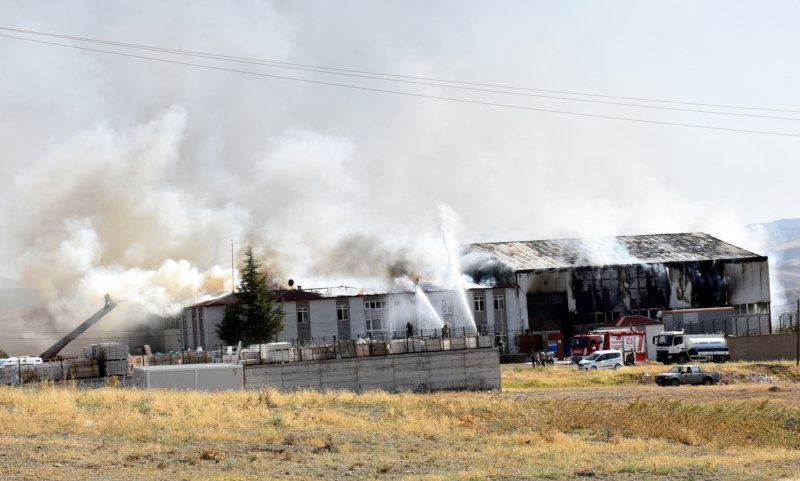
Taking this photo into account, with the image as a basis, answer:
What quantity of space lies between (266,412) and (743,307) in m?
70.5

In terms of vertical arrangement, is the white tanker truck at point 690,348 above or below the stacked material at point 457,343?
below

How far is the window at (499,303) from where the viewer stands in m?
89.1

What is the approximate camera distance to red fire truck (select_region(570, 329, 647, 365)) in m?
75.2

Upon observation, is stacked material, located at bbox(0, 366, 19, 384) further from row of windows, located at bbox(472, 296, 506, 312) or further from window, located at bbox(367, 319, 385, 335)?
row of windows, located at bbox(472, 296, 506, 312)

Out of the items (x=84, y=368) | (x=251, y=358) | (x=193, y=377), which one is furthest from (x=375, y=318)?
(x=193, y=377)

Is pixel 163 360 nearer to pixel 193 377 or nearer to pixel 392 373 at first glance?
pixel 193 377

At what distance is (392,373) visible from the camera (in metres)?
52.3

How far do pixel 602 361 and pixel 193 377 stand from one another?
34.2 meters

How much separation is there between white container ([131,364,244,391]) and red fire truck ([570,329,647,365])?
113ft

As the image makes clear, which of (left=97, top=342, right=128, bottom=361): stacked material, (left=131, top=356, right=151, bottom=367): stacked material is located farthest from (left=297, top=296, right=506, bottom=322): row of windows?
(left=97, top=342, right=128, bottom=361): stacked material

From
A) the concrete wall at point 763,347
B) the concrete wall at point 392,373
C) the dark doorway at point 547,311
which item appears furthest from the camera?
the dark doorway at point 547,311

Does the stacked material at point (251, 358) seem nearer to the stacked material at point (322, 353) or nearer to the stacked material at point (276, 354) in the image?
the stacked material at point (276, 354)

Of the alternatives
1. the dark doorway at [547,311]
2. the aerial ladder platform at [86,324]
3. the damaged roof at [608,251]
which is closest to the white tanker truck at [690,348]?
the dark doorway at [547,311]

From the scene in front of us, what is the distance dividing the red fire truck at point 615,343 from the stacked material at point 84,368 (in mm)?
37108
